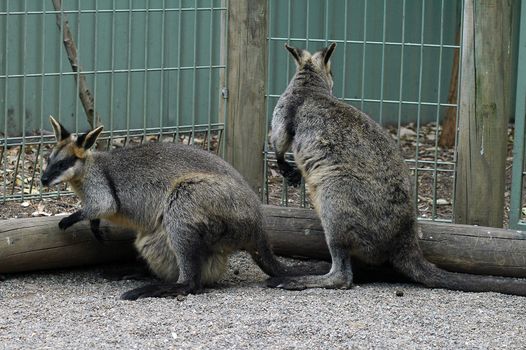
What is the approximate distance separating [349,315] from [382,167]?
1377mm

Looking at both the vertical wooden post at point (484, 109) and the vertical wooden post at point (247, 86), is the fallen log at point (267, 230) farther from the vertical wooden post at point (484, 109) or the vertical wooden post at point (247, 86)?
the vertical wooden post at point (247, 86)

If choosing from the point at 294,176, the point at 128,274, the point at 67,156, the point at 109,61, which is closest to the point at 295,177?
the point at 294,176

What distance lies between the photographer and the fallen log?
7578 mm

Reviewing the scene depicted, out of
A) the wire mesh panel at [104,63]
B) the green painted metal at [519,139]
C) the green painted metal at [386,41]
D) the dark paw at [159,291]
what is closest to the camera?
the dark paw at [159,291]

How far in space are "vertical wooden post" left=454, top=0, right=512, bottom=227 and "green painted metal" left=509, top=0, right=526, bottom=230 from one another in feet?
0.39

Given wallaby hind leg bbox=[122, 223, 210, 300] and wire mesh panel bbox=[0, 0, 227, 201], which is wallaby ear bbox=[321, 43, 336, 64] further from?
wire mesh panel bbox=[0, 0, 227, 201]

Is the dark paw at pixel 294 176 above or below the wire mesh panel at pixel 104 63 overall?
below

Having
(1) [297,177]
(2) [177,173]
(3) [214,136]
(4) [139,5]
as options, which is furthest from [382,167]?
(4) [139,5]

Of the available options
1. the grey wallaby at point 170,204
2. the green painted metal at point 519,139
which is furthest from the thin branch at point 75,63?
the green painted metal at point 519,139

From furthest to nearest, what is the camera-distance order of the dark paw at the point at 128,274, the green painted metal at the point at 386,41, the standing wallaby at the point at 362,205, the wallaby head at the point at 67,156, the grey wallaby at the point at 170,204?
1. the green painted metal at the point at 386,41
2. the dark paw at the point at 128,274
3. the standing wallaby at the point at 362,205
4. the wallaby head at the point at 67,156
5. the grey wallaby at the point at 170,204

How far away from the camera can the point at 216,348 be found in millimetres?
5926

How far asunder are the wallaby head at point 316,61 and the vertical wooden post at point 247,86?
45cm

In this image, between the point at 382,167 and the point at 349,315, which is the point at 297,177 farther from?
the point at 349,315

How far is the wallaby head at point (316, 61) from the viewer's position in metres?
8.47
